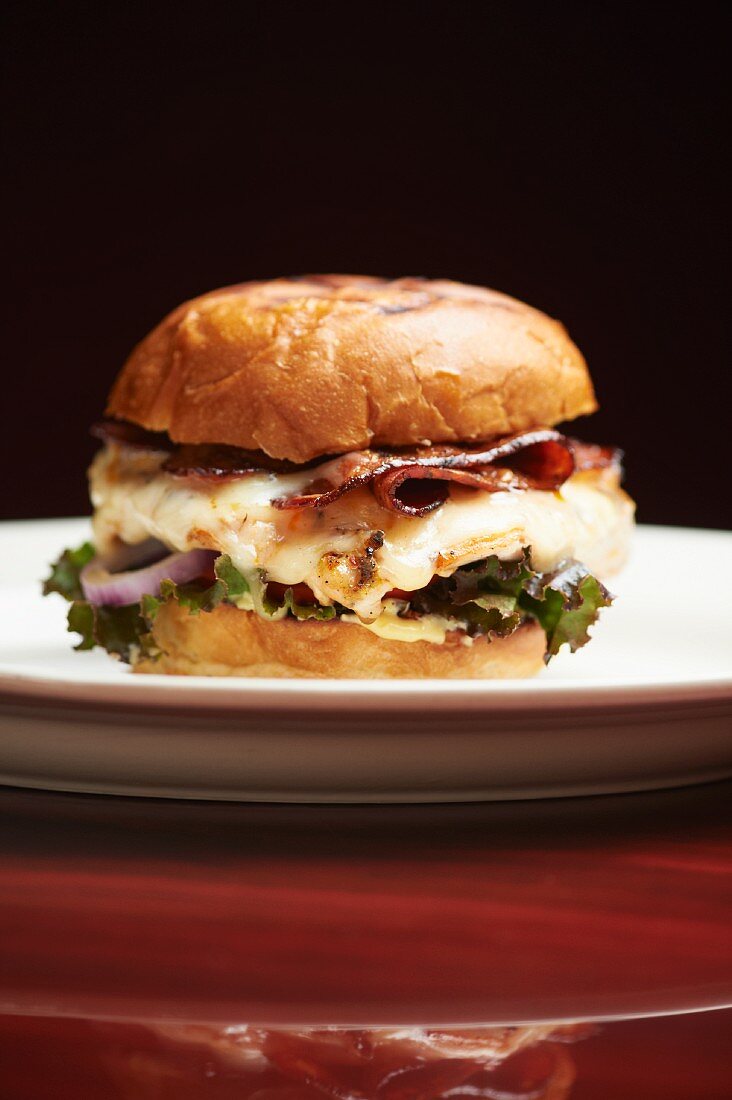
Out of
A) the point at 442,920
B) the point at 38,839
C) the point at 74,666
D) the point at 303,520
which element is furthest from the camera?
the point at 74,666

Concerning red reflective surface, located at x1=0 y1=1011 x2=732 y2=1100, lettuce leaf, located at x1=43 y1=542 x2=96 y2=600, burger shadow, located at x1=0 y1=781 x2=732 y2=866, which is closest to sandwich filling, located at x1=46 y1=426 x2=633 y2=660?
lettuce leaf, located at x1=43 y1=542 x2=96 y2=600

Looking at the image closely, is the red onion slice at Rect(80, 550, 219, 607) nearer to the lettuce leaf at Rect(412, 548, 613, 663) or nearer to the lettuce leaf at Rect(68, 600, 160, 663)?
the lettuce leaf at Rect(68, 600, 160, 663)

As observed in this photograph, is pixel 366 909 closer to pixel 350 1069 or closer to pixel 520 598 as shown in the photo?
pixel 350 1069

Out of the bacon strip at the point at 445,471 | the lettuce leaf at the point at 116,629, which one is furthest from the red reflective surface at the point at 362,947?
the lettuce leaf at the point at 116,629

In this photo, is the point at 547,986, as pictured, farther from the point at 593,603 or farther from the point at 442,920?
the point at 593,603

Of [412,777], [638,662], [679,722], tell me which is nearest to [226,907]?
[412,777]

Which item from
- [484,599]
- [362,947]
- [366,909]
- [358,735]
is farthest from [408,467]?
[362,947]

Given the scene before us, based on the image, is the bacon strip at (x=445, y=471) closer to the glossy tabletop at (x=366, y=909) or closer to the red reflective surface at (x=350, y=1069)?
the glossy tabletop at (x=366, y=909)
